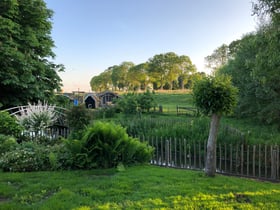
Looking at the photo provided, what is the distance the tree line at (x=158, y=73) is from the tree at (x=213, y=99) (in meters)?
59.1

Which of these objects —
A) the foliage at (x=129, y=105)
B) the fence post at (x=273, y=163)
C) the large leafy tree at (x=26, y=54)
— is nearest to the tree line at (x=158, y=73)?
the foliage at (x=129, y=105)

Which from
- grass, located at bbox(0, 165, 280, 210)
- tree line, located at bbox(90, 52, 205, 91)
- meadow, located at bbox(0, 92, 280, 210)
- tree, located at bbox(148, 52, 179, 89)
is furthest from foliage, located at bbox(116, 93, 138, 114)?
tree, located at bbox(148, 52, 179, 89)

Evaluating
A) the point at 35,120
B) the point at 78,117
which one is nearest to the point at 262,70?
the point at 78,117

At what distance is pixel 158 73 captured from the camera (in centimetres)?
6488

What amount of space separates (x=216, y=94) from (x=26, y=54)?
37.7ft

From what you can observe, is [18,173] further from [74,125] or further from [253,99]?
[253,99]

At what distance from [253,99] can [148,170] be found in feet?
36.6

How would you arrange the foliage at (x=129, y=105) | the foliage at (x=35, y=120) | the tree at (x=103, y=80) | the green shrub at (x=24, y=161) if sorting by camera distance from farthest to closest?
the tree at (x=103, y=80) → the foliage at (x=129, y=105) → the foliage at (x=35, y=120) → the green shrub at (x=24, y=161)

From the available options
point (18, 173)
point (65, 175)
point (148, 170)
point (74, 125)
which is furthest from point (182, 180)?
point (74, 125)

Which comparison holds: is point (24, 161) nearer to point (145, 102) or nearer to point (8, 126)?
point (8, 126)

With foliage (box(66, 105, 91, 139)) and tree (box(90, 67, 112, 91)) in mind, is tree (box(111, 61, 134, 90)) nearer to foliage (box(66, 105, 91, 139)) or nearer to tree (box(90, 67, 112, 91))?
tree (box(90, 67, 112, 91))

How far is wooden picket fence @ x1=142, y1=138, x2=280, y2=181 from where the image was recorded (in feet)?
18.0

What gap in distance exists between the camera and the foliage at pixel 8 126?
25.6ft

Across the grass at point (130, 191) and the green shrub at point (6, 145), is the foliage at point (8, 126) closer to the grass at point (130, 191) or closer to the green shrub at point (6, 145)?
the green shrub at point (6, 145)
